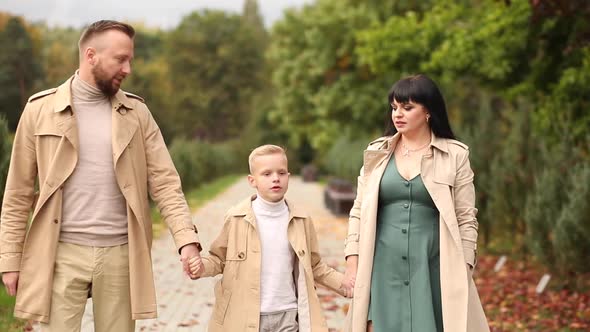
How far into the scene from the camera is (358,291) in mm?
4242

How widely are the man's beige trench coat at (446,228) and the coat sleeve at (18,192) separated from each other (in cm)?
168

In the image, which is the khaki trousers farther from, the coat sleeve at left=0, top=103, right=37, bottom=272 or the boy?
the boy

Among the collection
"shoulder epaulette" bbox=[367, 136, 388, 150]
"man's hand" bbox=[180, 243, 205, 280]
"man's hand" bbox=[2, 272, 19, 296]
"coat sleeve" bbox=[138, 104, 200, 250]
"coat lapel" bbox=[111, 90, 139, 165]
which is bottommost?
"man's hand" bbox=[2, 272, 19, 296]

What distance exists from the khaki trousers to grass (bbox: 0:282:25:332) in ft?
9.11

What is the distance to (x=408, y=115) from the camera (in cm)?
418

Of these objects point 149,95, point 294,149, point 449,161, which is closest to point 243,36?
point 294,149

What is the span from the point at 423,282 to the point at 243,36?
60860 millimetres

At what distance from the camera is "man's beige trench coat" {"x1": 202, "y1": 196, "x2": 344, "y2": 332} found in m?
4.19

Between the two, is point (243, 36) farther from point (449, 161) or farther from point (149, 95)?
point (449, 161)

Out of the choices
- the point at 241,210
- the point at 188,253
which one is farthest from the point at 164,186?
the point at 241,210

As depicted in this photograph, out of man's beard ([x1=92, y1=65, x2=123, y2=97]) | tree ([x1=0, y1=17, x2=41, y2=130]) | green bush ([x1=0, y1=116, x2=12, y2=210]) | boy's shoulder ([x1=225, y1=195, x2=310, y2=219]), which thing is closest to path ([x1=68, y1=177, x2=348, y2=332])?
green bush ([x1=0, y1=116, x2=12, y2=210])

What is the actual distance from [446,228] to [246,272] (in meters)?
1.06

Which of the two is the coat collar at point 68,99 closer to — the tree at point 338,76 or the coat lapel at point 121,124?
the coat lapel at point 121,124

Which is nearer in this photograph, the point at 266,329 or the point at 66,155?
the point at 66,155
